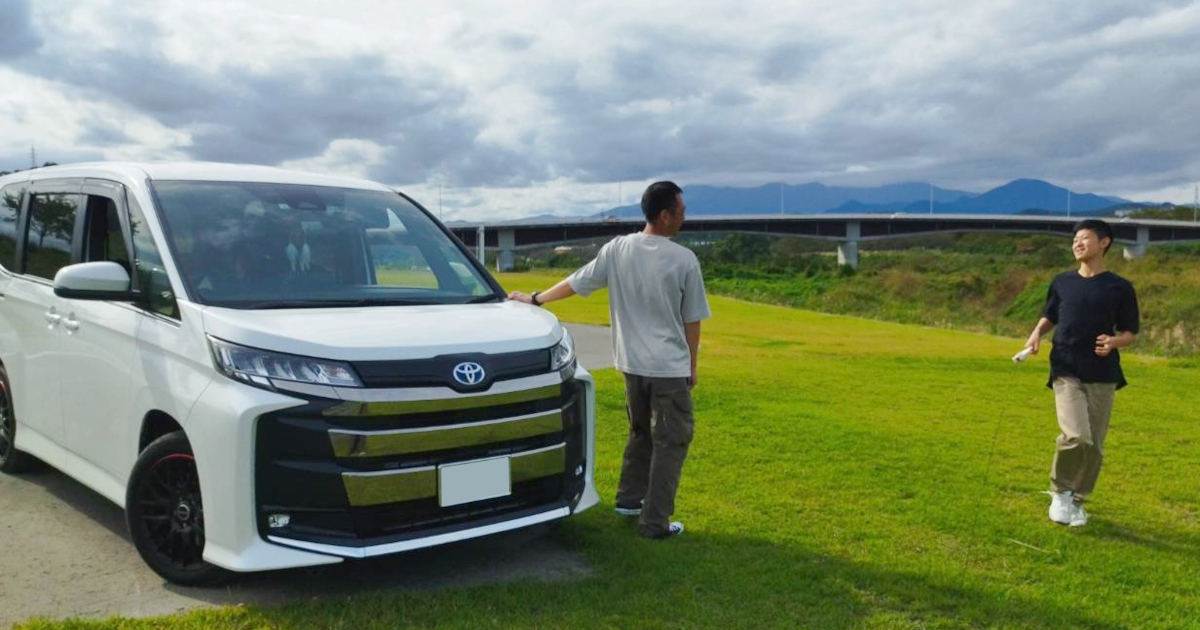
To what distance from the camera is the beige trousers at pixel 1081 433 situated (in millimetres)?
5547

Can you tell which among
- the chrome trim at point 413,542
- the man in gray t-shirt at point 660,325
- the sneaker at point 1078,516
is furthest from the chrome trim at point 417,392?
the sneaker at point 1078,516

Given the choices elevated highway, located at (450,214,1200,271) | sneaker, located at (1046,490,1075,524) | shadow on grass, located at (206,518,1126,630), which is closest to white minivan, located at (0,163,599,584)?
shadow on grass, located at (206,518,1126,630)

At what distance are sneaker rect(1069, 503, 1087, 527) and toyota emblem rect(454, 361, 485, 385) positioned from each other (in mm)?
3805

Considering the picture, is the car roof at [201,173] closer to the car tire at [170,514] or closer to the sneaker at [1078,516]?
the car tire at [170,514]

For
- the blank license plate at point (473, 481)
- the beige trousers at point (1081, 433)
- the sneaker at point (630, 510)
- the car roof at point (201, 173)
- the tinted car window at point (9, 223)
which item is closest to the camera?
the blank license plate at point (473, 481)

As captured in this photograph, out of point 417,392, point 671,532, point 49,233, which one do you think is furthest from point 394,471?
point 49,233

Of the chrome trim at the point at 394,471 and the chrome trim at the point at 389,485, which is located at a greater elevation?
the chrome trim at the point at 394,471

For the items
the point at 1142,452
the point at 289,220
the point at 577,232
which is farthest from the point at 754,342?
the point at 577,232

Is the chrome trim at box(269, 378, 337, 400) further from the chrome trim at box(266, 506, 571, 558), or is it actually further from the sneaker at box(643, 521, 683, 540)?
the sneaker at box(643, 521, 683, 540)

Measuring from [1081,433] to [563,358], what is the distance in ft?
10.7

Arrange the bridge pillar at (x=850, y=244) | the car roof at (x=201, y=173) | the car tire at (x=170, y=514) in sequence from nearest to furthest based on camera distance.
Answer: the car tire at (x=170, y=514)
the car roof at (x=201, y=173)
the bridge pillar at (x=850, y=244)

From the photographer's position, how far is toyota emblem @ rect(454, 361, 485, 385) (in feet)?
12.8

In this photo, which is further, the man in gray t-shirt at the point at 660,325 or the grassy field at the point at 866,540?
the man in gray t-shirt at the point at 660,325

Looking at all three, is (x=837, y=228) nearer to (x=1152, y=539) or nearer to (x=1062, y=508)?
(x=1062, y=508)
